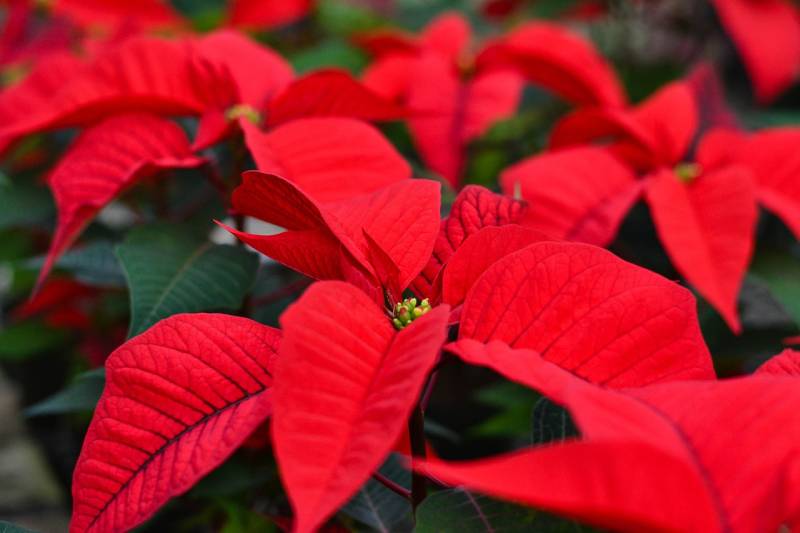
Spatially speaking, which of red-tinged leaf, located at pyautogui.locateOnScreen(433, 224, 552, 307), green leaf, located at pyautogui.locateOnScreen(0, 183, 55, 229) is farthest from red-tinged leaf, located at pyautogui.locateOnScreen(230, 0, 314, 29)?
red-tinged leaf, located at pyautogui.locateOnScreen(433, 224, 552, 307)

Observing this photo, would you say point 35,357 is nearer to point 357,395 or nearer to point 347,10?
point 347,10

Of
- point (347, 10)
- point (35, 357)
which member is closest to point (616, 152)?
point (347, 10)

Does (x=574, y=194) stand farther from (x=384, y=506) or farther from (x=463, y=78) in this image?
(x=463, y=78)

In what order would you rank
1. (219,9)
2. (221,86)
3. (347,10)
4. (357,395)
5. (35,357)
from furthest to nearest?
(219,9)
(347,10)
(35,357)
(221,86)
(357,395)

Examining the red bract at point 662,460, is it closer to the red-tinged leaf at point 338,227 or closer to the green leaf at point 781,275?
the red-tinged leaf at point 338,227

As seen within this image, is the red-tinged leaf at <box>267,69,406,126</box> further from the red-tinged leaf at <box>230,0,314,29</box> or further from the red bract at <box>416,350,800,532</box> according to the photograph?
the red-tinged leaf at <box>230,0,314,29</box>

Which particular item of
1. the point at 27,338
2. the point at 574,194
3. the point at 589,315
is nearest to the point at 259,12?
the point at 27,338

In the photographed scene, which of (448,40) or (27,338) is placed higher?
(448,40)

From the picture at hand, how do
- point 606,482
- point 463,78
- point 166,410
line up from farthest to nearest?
1. point 463,78
2. point 166,410
3. point 606,482
